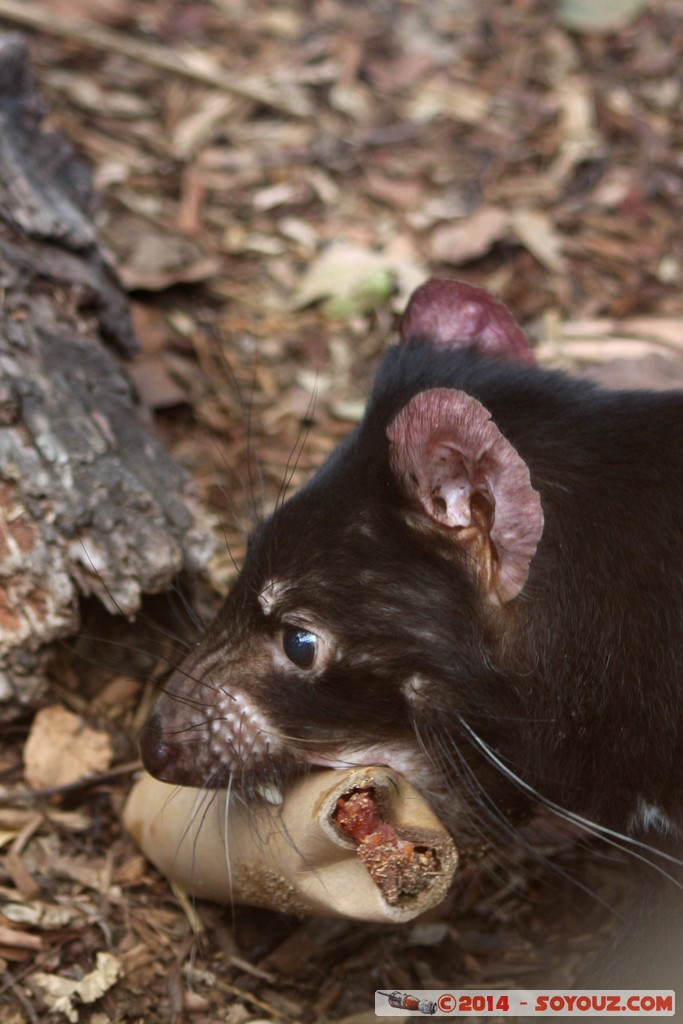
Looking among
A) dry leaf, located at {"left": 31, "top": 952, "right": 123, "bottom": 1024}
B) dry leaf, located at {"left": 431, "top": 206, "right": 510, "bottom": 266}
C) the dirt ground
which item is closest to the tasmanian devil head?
the dirt ground

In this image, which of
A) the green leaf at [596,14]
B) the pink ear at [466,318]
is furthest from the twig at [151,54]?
A: the pink ear at [466,318]

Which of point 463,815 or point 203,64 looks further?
point 203,64

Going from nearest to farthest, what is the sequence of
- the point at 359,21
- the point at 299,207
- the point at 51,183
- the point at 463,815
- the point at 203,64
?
the point at 463,815 → the point at 51,183 → the point at 299,207 → the point at 203,64 → the point at 359,21

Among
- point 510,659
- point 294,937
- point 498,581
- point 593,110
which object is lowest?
point 294,937

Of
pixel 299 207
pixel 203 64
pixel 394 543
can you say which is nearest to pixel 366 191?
pixel 299 207

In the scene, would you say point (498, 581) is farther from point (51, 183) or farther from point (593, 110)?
point (593, 110)

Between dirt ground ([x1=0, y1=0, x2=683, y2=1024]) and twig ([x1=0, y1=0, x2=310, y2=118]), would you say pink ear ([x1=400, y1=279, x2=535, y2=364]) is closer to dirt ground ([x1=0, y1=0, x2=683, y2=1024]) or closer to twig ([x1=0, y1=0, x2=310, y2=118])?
dirt ground ([x1=0, y1=0, x2=683, y2=1024])
